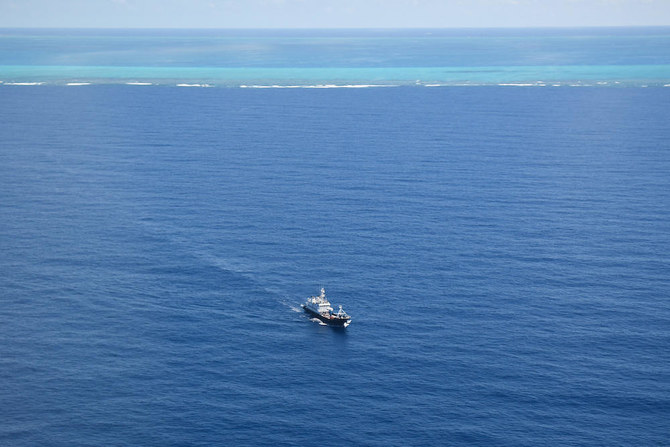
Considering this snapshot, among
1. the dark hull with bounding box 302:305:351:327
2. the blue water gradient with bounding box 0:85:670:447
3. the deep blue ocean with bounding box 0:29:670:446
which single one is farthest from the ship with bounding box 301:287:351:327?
the deep blue ocean with bounding box 0:29:670:446

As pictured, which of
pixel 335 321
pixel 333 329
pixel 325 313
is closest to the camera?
pixel 335 321

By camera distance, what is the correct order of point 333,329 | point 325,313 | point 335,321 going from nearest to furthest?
point 335,321 → point 325,313 → point 333,329

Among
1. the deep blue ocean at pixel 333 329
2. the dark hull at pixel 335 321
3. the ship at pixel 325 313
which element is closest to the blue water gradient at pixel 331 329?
the deep blue ocean at pixel 333 329

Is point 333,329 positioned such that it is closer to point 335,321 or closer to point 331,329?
point 331,329

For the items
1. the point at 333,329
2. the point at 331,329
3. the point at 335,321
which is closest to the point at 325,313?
the point at 335,321

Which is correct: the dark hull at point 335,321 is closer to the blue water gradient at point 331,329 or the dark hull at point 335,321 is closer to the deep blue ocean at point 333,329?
the blue water gradient at point 331,329

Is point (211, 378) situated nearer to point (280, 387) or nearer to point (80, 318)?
point (280, 387)

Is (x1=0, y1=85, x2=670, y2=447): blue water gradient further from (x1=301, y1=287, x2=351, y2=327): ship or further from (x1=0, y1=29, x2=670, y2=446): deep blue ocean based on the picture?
(x1=301, y1=287, x2=351, y2=327): ship

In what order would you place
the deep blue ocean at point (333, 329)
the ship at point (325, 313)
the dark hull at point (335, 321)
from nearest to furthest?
1. the deep blue ocean at point (333, 329)
2. the dark hull at point (335, 321)
3. the ship at point (325, 313)

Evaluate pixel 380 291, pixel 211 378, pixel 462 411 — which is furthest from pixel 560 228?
pixel 211 378
